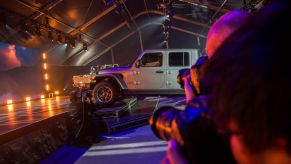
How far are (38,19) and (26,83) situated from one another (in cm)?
284

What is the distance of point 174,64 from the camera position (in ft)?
30.4

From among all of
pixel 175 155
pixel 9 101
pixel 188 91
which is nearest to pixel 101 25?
pixel 9 101

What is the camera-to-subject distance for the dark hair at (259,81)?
0.53 metres

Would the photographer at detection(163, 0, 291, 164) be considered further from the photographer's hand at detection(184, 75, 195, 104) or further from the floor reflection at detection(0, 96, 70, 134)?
the floor reflection at detection(0, 96, 70, 134)

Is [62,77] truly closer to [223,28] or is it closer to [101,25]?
[101,25]

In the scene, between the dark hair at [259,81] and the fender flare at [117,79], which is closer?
the dark hair at [259,81]

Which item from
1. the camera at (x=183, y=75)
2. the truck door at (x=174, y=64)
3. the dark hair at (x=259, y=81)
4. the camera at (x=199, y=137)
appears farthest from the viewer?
the truck door at (x=174, y=64)

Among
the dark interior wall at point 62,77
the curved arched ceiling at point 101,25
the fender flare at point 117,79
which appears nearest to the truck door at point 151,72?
the fender flare at point 117,79

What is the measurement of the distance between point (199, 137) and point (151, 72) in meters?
8.66

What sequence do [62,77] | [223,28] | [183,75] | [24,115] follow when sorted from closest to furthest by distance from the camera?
[223,28]
[183,75]
[24,115]
[62,77]

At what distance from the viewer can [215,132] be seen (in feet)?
2.18

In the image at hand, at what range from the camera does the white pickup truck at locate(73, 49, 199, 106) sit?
923 cm

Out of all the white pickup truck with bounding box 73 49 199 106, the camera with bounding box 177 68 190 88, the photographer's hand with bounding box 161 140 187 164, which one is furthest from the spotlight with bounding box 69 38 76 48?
the photographer's hand with bounding box 161 140 187 164

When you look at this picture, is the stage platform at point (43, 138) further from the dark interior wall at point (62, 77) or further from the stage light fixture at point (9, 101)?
the dark interior wall at point (62, 77)
